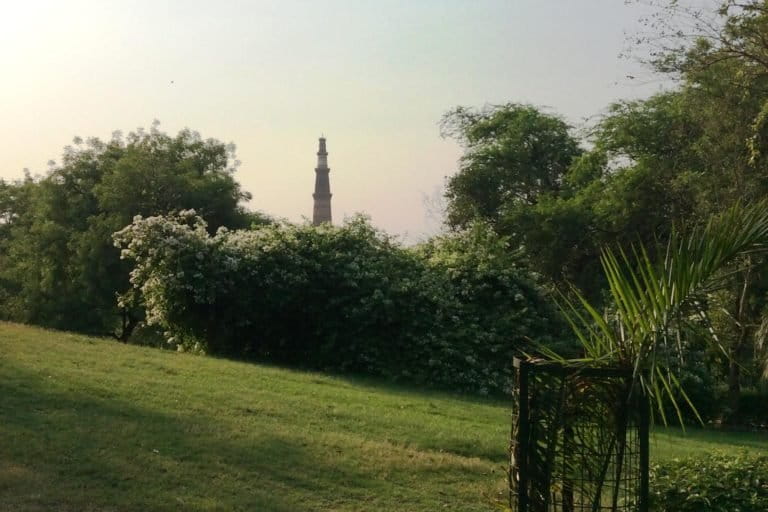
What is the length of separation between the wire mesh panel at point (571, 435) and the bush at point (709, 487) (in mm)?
990

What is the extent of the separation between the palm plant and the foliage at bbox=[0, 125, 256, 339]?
2409 centimetres

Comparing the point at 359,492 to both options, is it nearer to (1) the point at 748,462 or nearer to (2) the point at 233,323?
(1) the point at 748,462

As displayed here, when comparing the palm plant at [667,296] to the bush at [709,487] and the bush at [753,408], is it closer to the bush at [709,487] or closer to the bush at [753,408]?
the bush at [709,487]

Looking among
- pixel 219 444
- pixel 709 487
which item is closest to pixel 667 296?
pixel 709 487

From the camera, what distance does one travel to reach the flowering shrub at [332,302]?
57.4 ft

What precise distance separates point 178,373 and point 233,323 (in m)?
6.61

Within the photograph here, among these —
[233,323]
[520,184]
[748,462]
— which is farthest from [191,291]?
[520,184]

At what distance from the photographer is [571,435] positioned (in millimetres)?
4816

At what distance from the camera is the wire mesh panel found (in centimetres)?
474

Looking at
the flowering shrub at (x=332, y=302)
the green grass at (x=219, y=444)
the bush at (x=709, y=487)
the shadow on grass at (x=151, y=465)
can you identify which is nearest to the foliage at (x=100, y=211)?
the flowering shrub at (x=332, y=302)

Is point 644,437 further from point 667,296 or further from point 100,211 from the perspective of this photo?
point 100,211

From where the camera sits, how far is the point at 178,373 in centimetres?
1186

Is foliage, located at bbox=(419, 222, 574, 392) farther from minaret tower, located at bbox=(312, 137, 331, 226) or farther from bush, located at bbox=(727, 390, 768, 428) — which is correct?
minaret tower, located at bbox=(312, 137, 331, 226)

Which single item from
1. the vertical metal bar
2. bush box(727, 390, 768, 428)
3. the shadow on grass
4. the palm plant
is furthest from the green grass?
bush box(727, 390, 768, 428)
